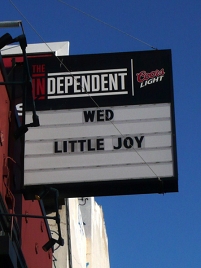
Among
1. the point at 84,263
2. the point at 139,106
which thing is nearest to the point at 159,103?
the point at 139,106

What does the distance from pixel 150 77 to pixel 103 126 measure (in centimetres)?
132

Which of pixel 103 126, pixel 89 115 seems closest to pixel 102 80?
pixel 89 115

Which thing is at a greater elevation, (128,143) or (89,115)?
(89,115)

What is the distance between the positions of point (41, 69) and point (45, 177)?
2278 mm

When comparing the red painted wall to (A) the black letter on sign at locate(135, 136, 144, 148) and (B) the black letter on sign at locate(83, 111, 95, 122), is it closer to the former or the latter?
(B) the black letter on sign at locate(83, 111, 95, 122)

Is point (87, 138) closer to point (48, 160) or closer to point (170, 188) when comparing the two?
point (48, 160)

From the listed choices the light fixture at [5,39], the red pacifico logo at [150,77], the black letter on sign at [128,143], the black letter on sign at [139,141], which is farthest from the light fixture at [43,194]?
the light fixture at [5,39]

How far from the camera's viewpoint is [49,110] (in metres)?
14.2

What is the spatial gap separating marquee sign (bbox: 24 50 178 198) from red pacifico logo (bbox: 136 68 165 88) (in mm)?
18

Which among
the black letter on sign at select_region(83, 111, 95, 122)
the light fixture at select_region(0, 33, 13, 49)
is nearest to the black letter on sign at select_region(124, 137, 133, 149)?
the black letter on sign at select_region(83, 111, 95, 122)

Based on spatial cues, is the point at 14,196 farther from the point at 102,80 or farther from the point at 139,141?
the point at 102,80

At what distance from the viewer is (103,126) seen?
45.4 feet

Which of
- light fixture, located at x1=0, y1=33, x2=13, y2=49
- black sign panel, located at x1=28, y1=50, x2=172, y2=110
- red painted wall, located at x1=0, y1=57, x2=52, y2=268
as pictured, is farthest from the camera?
black sign panel, located at x1=28, y1=50, x2=172, y2=110

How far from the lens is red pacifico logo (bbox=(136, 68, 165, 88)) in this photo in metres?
14.2
